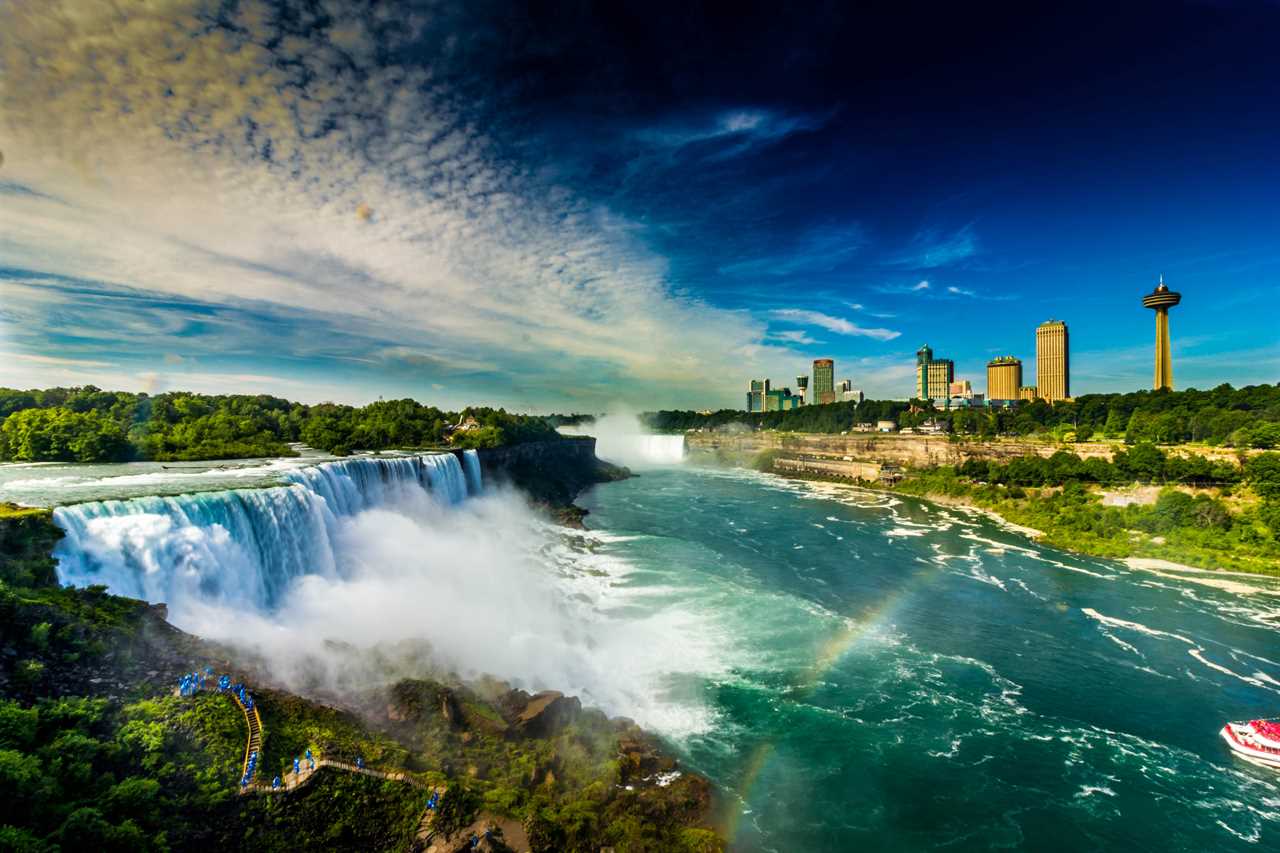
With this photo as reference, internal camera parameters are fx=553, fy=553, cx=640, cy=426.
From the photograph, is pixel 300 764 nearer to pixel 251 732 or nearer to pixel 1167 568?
pixel 251 732

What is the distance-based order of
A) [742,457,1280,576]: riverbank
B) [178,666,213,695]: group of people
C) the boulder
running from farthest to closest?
[742,457,1280,576]: riverbank
the boulder
[178,666,213,695]: group of people

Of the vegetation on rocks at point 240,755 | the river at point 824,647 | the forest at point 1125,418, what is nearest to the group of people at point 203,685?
the vegetation on rocks at point 240,755

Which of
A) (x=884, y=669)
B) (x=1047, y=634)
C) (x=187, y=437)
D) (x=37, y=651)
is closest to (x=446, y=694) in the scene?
(x=37, y=651)

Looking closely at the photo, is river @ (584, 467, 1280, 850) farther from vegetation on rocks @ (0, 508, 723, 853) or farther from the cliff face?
the cliff face

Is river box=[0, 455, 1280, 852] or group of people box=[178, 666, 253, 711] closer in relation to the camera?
group of people box=[178, 666, 253, 711]

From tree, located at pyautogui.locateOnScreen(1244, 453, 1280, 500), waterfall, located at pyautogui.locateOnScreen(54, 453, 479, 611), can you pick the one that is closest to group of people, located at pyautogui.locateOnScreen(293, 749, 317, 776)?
waterfall, located at pyautogui.locateOnScreen(54, 453, 479, 611)

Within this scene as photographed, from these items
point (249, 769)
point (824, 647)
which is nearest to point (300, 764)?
point (249, 769)

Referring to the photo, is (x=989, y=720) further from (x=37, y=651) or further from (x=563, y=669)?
(x=37, y=651)
